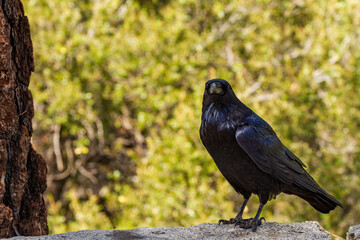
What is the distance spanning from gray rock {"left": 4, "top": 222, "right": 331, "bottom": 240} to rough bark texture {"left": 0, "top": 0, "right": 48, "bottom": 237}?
1.13ft

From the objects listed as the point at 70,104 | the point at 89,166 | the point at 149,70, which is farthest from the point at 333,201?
the point at 89,166

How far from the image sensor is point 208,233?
3.54m

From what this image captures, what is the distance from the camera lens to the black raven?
3633 millimetres

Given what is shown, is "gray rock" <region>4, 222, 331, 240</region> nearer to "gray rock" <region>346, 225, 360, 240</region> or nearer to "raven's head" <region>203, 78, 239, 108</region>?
"gray rock" <region>346, 225, 360, 240</region>

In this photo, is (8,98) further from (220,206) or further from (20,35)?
(220,206)

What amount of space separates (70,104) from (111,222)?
1886 millimetres

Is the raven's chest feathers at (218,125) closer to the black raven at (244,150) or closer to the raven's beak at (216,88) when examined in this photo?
the black raven at (244,150)

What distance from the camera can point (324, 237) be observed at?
340 cm

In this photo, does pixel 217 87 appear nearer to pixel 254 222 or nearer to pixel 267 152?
pixel 267 152

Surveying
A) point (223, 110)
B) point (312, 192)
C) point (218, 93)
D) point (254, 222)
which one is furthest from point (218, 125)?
point (312, 192)

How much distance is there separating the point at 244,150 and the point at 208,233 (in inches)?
24.8

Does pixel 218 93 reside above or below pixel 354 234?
above

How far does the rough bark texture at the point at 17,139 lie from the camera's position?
11.2 ft

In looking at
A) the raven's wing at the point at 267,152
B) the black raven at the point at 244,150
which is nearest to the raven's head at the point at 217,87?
the black raven at the point at 244,150
